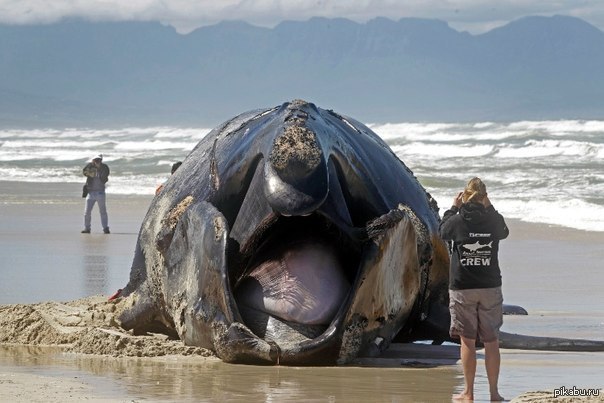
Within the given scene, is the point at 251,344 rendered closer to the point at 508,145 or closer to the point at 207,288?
the point at 207,288

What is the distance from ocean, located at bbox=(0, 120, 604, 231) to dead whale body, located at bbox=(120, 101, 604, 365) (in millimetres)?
12772

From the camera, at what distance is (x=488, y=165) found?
4381 centimetres

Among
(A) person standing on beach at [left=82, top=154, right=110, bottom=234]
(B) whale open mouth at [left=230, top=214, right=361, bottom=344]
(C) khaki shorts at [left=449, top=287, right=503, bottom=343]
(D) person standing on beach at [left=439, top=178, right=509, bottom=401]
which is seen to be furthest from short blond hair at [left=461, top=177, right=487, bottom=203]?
(A) person standing on beach at [left=82, top=154, right=110, bottom=234]

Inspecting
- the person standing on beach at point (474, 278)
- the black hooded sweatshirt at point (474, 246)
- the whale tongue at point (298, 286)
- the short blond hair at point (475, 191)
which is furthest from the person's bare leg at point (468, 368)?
the whale tongue at point (298, 286)

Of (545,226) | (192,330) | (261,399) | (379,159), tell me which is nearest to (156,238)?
(192,330)

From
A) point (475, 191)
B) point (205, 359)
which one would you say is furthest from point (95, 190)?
point (475, 191)

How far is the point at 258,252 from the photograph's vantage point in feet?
32.3

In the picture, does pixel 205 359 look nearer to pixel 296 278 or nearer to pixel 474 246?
pixel 296 278

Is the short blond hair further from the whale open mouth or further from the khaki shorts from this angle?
the whale open mouth

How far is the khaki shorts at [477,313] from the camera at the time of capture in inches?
345

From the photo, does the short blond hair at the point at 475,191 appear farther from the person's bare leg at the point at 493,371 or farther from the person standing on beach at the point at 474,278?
the person's bare leg at the point at 493,371

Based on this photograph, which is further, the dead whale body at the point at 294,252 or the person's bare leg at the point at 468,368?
the dead whale body at the point at 294,252

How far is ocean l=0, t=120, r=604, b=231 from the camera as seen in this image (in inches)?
1055

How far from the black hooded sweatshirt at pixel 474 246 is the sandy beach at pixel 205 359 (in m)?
0.76
